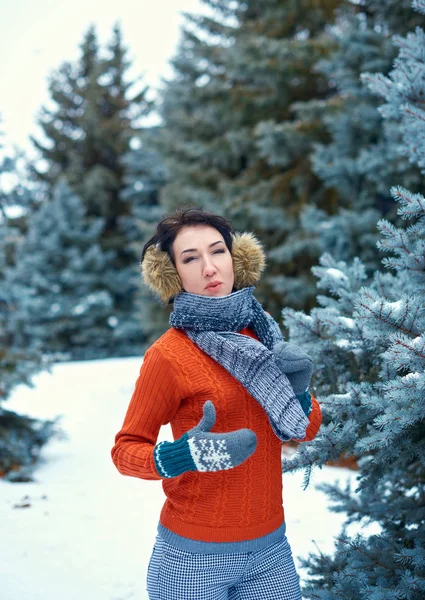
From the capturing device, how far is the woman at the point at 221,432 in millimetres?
1793

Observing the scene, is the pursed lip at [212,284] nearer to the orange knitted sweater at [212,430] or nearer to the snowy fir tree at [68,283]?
the orange knitted sweater at [212,430]

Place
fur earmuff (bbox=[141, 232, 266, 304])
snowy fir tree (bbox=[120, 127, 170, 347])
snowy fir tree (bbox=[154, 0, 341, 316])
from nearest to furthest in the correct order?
fur earmuff (bbox=[141, 232, 266, 304]) < snowy fir tree (bbox=[154, 0, 341, 316]) < snowy fir tree (bbox=[120, 127, 170, 347])

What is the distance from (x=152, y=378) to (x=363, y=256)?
4802 mm

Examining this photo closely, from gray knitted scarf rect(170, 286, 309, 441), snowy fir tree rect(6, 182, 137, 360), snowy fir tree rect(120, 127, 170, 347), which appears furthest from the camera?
snowy fir tree rect(120, 127, 170, 347)

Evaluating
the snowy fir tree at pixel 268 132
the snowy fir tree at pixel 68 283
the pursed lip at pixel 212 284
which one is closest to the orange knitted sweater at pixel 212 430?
the pursed lip at pixel 212 284

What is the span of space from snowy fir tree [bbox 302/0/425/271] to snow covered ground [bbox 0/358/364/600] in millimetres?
2694

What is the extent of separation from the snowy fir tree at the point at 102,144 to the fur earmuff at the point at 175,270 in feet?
54.8

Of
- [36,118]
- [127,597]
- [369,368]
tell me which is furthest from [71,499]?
[36,118]

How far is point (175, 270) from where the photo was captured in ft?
6.81

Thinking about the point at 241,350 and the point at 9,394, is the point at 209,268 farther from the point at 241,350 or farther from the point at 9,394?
the point at 9,394

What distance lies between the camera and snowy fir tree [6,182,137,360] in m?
18.2

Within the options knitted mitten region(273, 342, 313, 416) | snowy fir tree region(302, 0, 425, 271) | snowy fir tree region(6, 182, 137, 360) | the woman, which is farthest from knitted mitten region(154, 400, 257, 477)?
snowy fir tree region(6, 182, 137, 360)

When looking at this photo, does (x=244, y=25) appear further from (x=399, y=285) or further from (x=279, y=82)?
(x=399, y=285)

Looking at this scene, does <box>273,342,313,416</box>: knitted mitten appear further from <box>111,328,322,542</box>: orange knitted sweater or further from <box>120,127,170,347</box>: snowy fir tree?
<box>120,127,170,347</box>: snowy fir tree
